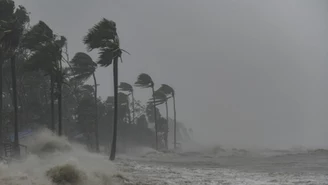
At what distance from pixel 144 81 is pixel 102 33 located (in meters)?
34.0

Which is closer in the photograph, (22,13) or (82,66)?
(22,13)

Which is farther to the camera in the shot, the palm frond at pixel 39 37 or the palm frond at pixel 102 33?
the palm frond at pixel 39 37

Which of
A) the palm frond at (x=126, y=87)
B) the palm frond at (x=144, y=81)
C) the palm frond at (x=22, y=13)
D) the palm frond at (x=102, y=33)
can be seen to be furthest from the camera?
the palm frond at (x=126, y=87)

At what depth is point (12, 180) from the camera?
39.2ft

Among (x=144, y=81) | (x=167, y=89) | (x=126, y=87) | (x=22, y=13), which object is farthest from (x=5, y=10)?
(x=167, y=89)

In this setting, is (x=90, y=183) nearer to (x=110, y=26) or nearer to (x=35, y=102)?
(x=110, y=26)

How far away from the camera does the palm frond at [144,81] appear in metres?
61.2

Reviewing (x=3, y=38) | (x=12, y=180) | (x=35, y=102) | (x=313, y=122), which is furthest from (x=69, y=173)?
(x=313, y=122)

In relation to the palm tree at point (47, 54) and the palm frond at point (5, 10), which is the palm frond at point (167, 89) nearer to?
the palm tree at point (47, 54)

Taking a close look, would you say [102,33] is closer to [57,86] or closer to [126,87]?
[57,86]

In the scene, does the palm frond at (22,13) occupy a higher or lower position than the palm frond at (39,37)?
higher

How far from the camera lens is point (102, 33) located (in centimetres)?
2766

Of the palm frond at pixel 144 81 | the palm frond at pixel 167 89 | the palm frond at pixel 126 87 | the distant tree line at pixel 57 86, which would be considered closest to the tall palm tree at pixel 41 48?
the distant tree line at pixel 57 86

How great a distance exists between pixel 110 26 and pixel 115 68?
2.93 meters
